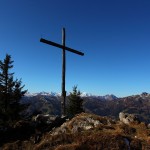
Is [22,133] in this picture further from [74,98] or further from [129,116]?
[74,98]

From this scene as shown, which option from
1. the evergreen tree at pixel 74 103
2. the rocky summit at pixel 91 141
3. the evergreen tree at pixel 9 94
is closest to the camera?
the rocky summit at pixel 91 141

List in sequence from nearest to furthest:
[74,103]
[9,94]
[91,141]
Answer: [91,141]
[9,94]
[74,103]

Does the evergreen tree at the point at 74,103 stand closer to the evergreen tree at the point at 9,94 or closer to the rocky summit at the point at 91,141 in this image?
the evergreen tree at the point at 9,94

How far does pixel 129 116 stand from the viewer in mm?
16812

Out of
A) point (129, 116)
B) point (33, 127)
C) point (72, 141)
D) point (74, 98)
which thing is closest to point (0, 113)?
point (74, 98)

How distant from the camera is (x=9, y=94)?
147 feet

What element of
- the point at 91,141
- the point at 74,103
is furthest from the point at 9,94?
the point at 91,141

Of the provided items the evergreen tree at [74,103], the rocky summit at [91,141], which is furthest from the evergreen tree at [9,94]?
the rocky summit at [91,141]

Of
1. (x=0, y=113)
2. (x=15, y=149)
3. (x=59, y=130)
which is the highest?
(x=0, y=113)

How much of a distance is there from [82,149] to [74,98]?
48318 millimetres

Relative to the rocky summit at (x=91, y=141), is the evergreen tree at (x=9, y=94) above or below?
above

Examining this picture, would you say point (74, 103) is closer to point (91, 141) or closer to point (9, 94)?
point (9, 94)

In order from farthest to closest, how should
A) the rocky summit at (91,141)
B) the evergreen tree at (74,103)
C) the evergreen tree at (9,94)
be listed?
the evergreen tree at (74,103) → the evergreen tree at (9,94) → the rocky summit at (91,141)

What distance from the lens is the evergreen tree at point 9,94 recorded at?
43.2 metres
